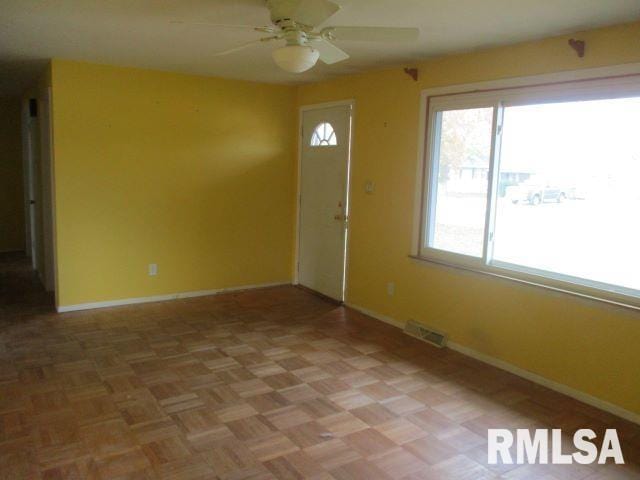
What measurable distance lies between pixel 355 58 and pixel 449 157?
3.52 ft

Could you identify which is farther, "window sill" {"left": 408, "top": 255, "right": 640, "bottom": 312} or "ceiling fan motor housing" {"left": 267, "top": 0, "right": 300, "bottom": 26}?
"window sill" {"left": 408, "top": 255, "right": 640, "bottom": 312}

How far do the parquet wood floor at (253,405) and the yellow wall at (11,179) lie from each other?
3443 millimetres

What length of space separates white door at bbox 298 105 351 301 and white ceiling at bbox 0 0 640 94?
32.4 inches

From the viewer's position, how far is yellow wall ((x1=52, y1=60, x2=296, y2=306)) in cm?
444

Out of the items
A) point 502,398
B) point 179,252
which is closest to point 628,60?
point 502,398

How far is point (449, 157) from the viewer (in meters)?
3.92

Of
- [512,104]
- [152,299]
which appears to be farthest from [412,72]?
[152,299]

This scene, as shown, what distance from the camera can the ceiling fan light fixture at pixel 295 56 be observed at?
2.46 m

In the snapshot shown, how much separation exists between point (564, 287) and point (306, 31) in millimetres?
2206


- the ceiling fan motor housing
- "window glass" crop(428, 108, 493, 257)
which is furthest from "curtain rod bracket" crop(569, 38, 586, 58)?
the ceiling fan motor housing

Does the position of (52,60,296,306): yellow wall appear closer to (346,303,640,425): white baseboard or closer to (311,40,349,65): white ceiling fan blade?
(311,40,349,65): white ceiling fan blade

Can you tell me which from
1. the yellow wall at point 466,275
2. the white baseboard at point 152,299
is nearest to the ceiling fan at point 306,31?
the yellow wall at point 466,275

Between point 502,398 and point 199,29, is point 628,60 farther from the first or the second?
point 199,29

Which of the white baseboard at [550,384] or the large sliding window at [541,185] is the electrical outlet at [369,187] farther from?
the white baseboard at [550,384]
